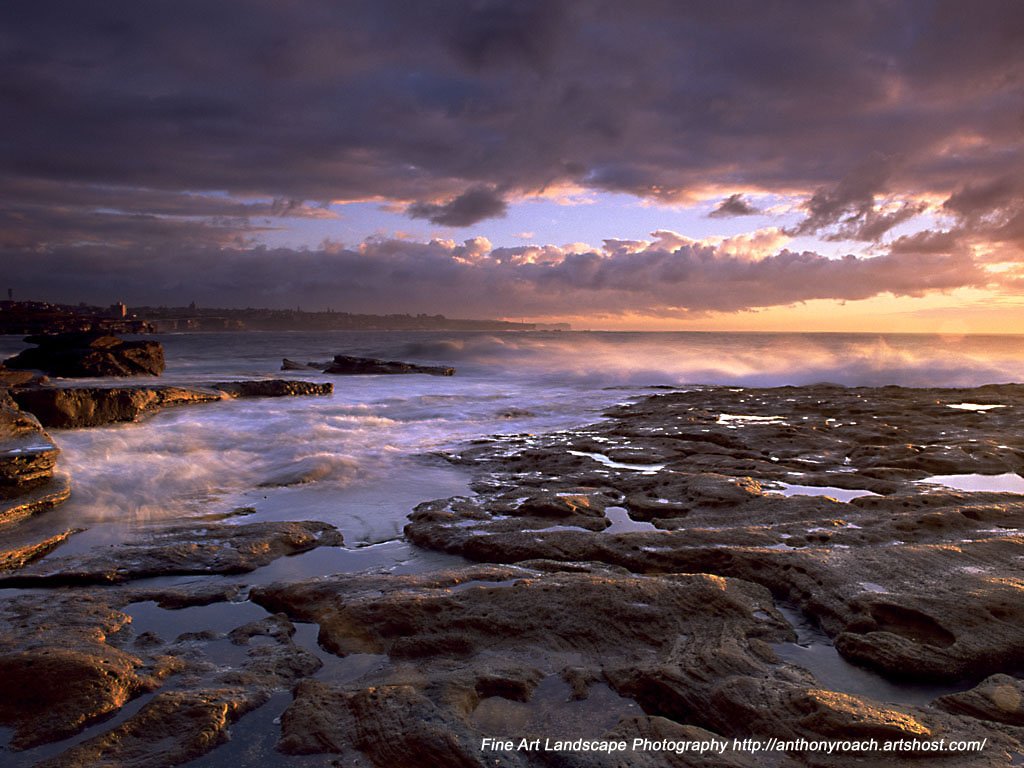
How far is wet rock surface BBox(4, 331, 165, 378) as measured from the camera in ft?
64.5

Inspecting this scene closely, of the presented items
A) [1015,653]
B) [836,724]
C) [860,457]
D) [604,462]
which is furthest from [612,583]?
[860,457]

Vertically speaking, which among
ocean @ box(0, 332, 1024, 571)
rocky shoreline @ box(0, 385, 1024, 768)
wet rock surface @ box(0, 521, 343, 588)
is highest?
rocky shoreline @ box(0, 385, 1024, 768)

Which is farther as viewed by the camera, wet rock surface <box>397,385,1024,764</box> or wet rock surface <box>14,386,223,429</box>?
wet rock surface <box>14,386,223,429</box>

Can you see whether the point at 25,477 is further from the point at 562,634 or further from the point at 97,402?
the point at 97,402

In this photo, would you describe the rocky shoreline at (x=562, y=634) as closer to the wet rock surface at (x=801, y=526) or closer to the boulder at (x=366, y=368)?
the wet rock surface at (x=801, y=526)

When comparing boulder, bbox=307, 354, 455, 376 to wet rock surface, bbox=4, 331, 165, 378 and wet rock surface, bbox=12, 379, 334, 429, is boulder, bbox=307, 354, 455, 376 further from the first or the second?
wet rock surface, bbox=12, 379, 334, 429

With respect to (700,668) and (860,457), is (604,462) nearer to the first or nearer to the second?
(860,457)

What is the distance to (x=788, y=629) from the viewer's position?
122 inches

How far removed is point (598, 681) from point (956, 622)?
182cm

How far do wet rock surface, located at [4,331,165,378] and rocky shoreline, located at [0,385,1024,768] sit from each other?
60.3 ft

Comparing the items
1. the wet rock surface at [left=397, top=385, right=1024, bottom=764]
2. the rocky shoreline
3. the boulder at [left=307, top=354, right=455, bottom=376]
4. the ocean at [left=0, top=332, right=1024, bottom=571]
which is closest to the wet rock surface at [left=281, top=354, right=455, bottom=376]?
the boulder at [left=307, top=354, right=455, bottom=376]

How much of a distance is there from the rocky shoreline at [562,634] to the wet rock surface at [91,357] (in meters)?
18.4

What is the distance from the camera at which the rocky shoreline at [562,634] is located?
223 cm

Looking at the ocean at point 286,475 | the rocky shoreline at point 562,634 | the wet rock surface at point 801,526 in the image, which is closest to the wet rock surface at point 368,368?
the ocean at point 286,475
